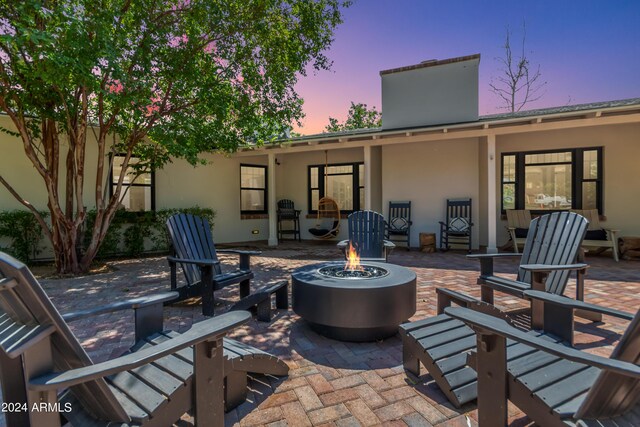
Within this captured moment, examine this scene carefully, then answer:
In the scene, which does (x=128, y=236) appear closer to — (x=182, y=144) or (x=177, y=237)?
(x=182, y=144)

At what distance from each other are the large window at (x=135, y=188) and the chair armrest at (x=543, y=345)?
7.87 metres

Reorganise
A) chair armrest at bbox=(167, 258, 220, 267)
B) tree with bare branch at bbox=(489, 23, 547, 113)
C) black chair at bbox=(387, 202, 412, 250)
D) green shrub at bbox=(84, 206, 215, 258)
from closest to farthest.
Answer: chair armrest at bbox=(167, 258, 220, 267) < green shrub at bbox=(84, 206, 215, 258) < black chair at bbox=(387, 202, 412, 250) < tree with bare branch at bbox=(489, 23, 547, 113)

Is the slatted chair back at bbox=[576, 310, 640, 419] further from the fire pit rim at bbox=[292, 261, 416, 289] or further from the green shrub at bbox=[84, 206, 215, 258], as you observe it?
the green shrub at bbox=[84, 206, 215, 258]

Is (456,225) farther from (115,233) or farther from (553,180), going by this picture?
(115,233)

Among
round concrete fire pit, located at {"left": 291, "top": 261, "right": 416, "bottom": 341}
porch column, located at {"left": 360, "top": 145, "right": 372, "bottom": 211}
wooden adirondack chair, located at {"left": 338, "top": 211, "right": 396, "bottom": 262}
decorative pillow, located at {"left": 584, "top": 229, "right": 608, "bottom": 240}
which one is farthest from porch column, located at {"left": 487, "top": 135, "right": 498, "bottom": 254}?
round concrete fire pit, located at {"left": 291, "top": 261, "right": 416, "bottom": 341}

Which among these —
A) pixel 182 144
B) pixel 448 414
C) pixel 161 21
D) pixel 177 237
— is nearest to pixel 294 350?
pixel 448 414

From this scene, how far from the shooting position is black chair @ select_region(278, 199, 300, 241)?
10188mm

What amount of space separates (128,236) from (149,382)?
6.86m

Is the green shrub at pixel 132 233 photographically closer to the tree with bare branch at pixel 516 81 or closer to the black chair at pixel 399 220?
the black chair at pixel 399 220

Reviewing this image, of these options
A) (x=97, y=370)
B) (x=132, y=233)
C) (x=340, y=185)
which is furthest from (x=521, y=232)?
(x=132, y=233)

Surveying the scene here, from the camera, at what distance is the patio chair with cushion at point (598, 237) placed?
20.8 ft

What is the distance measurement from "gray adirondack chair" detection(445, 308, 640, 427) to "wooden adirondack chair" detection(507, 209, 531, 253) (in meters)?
6.42

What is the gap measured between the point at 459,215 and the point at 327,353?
6.48 m

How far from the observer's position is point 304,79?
714 centimetres
